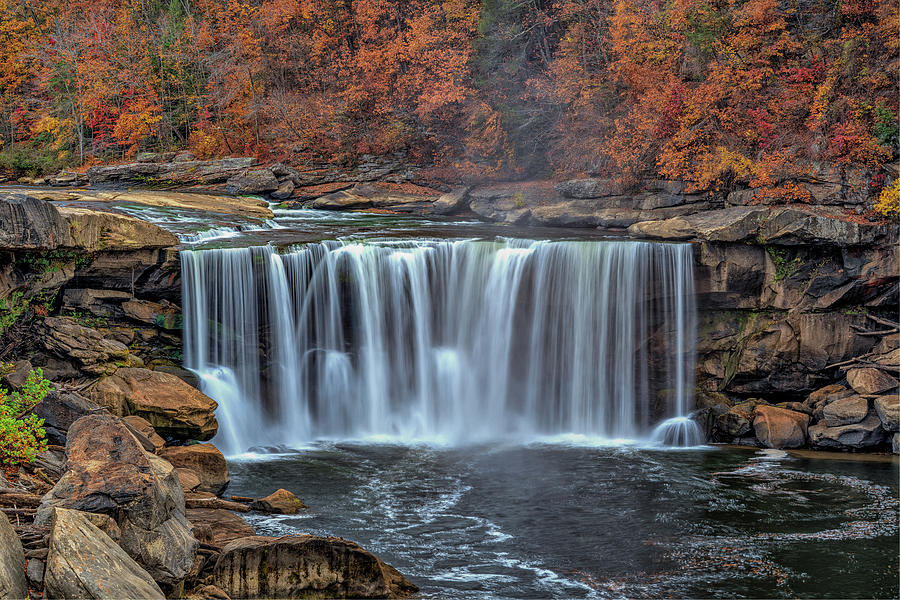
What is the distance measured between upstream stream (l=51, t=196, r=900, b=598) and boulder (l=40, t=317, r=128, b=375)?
1926 mm

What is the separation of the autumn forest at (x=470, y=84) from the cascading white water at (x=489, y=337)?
5339mm

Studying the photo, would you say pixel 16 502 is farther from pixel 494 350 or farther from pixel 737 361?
pixel 737 361

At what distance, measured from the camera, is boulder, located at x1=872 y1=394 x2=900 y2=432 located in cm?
1430

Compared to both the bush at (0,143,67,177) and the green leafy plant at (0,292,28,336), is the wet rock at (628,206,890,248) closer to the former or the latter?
the green leafy plant at (0,292,28,336)

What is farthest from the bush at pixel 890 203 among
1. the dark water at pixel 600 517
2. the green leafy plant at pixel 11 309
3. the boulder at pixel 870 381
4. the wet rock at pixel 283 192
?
the wet rock at pixel 283 192

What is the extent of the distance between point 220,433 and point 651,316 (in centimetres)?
962

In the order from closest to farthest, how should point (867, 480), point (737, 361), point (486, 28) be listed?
point (867, 480) → point (737, 361) → point (486, 28)

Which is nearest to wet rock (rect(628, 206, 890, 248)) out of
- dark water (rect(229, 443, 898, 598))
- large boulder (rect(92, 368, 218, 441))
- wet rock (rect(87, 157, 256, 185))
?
dark water (rect(229, 443, 898, 598))

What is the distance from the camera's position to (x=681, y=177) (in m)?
21.0

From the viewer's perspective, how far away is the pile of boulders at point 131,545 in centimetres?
511

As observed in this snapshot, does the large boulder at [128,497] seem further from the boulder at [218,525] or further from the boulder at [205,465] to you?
the boulder at [205,465]

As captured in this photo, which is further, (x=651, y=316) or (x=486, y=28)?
(x=486, y=28)

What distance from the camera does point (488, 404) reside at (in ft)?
54.8

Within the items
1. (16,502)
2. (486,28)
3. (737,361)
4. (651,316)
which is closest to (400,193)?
(486,28)
